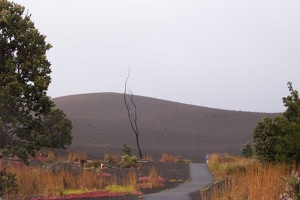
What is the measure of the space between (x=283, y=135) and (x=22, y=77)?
1078 cm

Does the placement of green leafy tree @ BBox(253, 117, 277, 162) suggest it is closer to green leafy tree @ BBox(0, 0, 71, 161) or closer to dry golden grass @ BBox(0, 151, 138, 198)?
dry golden grass @ BBox(0, 151, 138, 198)

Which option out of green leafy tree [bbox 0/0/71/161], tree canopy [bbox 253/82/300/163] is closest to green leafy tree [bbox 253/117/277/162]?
tree canopy [bbox 253/82/300/163]

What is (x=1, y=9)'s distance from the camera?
42.0ft

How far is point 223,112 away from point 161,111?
13.9 m

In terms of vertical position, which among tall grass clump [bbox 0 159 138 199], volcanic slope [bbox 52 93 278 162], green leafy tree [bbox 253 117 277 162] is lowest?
tall grass clump [bbox 0 159 138 199]

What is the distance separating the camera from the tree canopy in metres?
16.2

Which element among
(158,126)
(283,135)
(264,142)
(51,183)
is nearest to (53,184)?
(51,183)

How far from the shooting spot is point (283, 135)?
18.1m

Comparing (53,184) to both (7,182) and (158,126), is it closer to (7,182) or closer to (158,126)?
(7,182)

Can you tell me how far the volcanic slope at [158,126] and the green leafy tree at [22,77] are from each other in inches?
1579

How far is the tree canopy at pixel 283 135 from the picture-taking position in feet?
53.3

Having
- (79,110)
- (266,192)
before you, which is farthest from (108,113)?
(266,192)

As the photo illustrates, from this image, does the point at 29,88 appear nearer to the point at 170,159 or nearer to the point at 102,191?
the point at 102,191

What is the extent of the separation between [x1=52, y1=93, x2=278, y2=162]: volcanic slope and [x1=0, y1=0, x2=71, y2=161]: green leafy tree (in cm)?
4012
